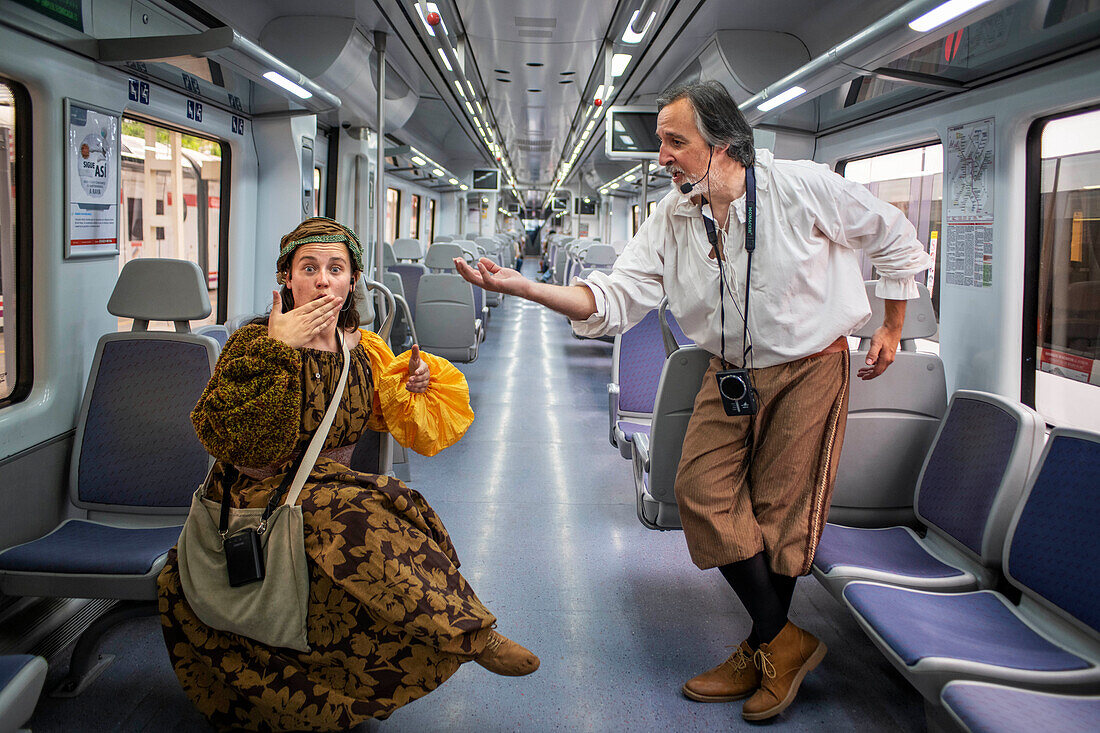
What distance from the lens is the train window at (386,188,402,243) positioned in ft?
45.1

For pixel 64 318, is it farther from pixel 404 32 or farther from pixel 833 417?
pixel 404 32

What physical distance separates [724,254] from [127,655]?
7.71 feet

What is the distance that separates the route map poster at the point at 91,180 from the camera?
2.98 metres

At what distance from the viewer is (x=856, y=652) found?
271 cm

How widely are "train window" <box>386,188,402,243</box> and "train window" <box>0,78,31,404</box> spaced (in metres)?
11.0

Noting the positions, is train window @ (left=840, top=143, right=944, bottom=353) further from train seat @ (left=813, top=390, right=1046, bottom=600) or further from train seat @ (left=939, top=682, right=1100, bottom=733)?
train seat @ (left=939, top=682, right=1100, bottom=733)

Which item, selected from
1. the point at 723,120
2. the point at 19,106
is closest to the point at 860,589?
the point at 723,120

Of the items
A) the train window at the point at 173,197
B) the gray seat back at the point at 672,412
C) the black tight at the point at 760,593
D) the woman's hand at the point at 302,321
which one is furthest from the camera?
the train window at the point at 173,197

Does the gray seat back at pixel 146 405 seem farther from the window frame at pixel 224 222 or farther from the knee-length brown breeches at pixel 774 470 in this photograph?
the window frame at pixel 224 222

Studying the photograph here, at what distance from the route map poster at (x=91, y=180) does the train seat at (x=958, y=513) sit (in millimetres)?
3037

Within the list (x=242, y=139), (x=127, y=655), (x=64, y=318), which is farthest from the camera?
(x=242, y=139)

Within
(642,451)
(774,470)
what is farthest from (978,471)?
(642,451)

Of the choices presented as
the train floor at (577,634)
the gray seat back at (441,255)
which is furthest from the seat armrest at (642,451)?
the gray seat back at (441,255)

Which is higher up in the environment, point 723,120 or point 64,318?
point 723,120
